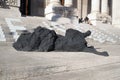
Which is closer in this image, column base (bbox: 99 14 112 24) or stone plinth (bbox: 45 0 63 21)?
stone plinth (bbox: 45 0 63 21)

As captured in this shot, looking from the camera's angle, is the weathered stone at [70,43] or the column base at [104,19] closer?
the weathered stone at [70,43]

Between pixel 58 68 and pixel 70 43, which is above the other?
pixel 70 43

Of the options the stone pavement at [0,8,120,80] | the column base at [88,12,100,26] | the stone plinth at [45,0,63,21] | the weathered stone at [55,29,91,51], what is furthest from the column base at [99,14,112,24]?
the stone pavement at [0,8,120,80]

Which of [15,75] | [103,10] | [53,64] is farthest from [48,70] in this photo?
[103,10]

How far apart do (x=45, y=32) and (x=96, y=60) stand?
2.55m

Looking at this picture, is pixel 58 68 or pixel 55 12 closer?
pixel 58 68

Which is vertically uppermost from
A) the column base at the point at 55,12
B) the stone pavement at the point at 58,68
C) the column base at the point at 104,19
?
the column base at the point at 55,12

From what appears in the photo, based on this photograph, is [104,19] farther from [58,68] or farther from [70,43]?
[58,68]

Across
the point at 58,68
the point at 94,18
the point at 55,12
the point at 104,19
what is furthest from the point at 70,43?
the point at 104,19

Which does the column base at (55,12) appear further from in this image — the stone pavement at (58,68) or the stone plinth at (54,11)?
the stone pavement at (58,68)

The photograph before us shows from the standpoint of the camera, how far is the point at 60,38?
9594 mm

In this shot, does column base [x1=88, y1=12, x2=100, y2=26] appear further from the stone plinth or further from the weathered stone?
the weathered stone

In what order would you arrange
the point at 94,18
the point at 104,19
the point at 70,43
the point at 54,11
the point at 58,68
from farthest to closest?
the point at 104,19
the point at 94,18
the point at 54,11
the point at 70,43
the point at 58,68

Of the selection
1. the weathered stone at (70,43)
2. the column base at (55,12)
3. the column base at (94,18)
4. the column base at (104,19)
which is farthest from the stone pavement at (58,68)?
the column base at (104,19)
